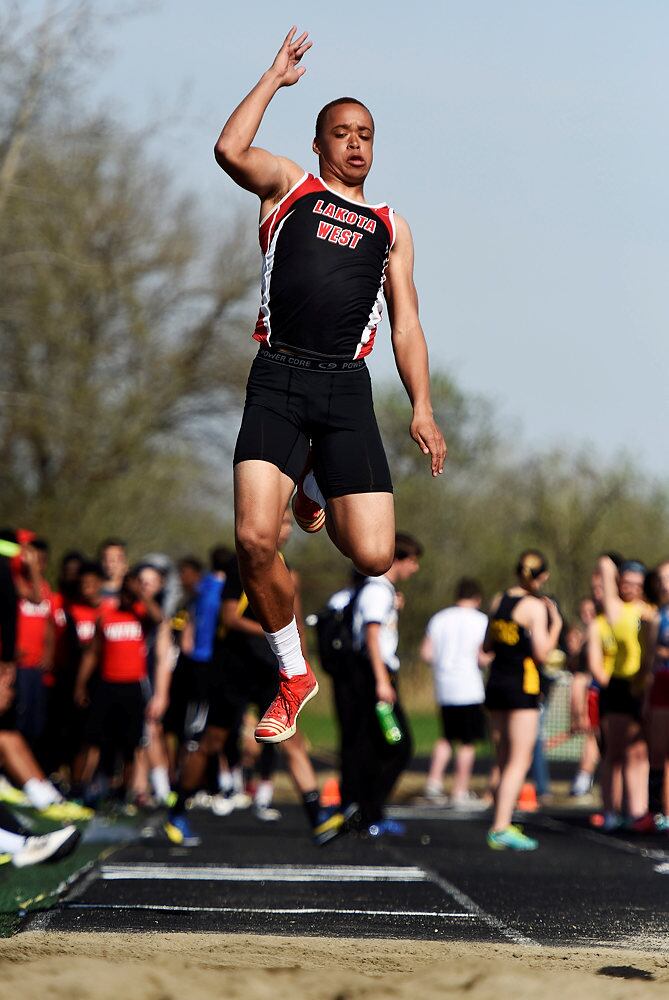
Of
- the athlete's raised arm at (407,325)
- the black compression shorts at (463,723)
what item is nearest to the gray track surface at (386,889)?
the athlete's raised arm at (407,325)

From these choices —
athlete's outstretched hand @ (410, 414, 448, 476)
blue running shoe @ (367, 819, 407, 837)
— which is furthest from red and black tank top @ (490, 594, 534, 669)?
athlete's outstretched hand @ (410, 414, 448, 476)

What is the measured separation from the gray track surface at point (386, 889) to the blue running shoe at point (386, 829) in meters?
0.10

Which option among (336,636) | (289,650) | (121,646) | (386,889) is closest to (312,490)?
(289,650)

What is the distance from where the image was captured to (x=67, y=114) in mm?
29109

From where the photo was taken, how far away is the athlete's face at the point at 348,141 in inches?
260

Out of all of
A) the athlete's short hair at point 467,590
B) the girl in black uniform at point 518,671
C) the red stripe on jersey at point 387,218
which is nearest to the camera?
the red stripe on jersey at point 387,218

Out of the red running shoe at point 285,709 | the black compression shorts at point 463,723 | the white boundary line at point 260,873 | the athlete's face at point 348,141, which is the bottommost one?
the white boundary line at point 260,873

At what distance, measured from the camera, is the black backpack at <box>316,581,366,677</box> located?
12.5 meters

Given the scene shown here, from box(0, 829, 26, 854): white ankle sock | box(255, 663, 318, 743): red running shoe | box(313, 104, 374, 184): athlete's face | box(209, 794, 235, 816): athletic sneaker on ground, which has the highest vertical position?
box(313, 104, 374, 184): athlete's face

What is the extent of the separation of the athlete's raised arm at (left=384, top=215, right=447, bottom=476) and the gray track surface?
2.10 meters

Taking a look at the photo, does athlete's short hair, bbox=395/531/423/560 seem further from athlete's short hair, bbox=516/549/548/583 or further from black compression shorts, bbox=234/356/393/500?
black compression shorts, bbox=234/356/393/500

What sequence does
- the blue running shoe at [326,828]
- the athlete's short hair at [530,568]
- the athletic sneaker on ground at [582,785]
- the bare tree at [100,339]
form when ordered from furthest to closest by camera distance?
the bare tree at [100,339], the athletic sneaker on ground at [582,785], the athlete's short hair at [530,568], the blue running shoe at [326,828]

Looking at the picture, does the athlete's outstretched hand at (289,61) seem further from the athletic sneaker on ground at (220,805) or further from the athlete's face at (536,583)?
the athletic sneaker on ground at (220,805)

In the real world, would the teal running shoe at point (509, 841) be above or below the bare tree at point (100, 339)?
below
